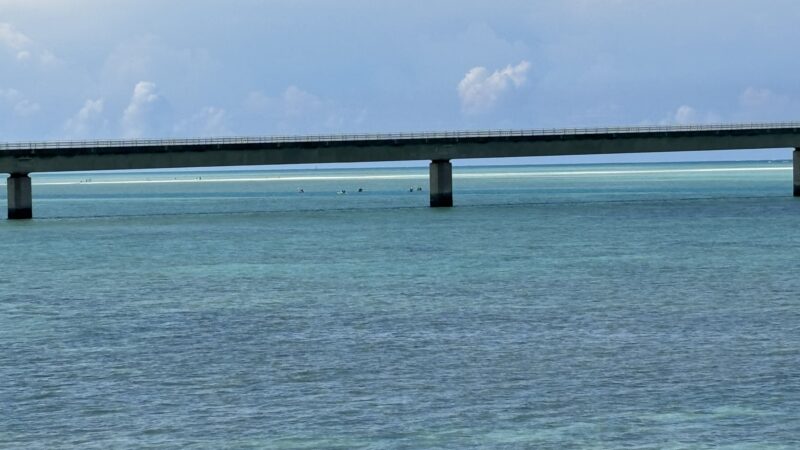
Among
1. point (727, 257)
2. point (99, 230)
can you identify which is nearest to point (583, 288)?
point (727, 257)

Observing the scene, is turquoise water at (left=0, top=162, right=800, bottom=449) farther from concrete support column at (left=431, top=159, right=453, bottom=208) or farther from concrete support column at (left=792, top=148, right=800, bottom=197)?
concrete support column at (left=792, top=148, right=800, bottom=197)

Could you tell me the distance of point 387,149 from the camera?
5030 inches

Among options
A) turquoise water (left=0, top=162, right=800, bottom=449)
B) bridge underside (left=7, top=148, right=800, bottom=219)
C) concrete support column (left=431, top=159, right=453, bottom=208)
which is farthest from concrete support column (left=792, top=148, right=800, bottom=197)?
turquoise water (left=0, top=162, right=800, bottom=449)

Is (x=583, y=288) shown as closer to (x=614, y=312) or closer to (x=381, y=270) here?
(x=614, y=312)

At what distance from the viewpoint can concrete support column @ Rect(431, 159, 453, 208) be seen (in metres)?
134

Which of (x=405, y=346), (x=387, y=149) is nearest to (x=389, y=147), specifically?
(x=387, y=149)

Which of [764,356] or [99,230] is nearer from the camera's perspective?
[764,356]

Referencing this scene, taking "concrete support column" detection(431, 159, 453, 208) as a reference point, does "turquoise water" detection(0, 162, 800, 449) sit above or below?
below

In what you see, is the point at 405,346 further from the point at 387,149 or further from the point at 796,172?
the point at 796,172

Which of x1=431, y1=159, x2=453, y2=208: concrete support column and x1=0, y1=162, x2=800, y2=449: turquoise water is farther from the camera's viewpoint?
x1=431, y1=159, x2=453, y2=208: concrete support column

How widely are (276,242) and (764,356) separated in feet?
180

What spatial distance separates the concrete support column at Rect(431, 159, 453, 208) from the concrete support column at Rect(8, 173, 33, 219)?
35.1 meters

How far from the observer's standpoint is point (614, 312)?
1887 inches

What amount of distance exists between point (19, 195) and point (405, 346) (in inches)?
3404
